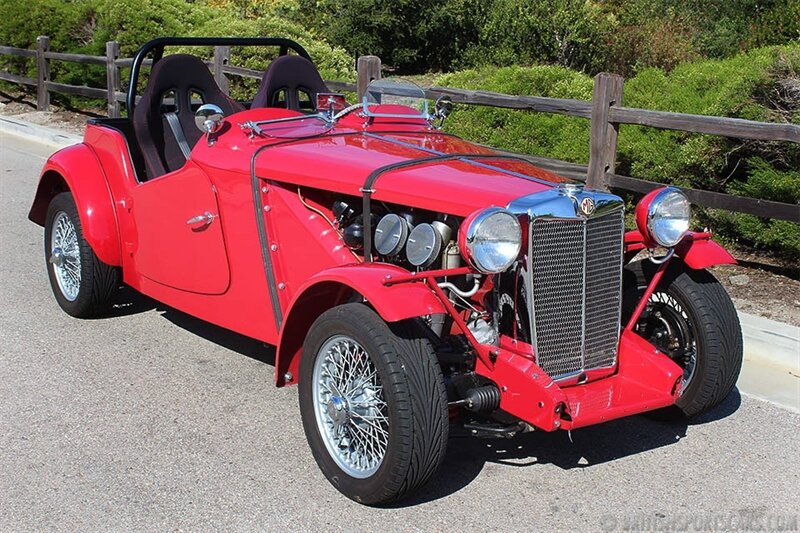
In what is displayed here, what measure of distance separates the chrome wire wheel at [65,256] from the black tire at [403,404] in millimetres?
2843

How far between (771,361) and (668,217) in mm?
1802

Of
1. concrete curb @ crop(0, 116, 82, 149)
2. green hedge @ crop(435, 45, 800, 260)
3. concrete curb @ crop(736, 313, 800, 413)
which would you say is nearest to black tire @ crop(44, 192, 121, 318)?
concrete curb @ crop(736, 313, 800, 413)

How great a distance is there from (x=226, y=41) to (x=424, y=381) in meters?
3.41

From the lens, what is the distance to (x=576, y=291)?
13.7 feet

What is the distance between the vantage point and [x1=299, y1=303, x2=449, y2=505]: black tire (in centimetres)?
370

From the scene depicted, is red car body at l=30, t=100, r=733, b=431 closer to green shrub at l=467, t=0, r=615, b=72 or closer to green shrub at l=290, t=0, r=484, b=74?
green shrub at l=467, t=0, r=615, b=72

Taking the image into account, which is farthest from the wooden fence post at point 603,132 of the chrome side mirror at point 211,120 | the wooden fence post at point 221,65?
the wooden fence post at point 221,65

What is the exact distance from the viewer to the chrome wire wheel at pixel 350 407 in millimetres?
3947

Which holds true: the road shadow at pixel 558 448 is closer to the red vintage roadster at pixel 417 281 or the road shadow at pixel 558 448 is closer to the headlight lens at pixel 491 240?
the red vintage roadster at pixel 417 281

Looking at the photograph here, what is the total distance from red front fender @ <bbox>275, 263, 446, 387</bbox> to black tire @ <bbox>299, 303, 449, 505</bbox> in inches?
4.9

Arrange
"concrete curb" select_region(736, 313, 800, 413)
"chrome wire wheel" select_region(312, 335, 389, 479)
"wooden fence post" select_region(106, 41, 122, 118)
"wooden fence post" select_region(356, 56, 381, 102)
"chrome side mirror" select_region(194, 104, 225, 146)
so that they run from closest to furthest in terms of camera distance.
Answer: "chrome wire wheel" select_region(312, 335, 389, 479), "chrome side mirror" select_region(194, 104, 225, 146), "concrete curb" select_region(736, 313, 800, 413), "wooden fence post" select_region(356, 56, 381, 102), "wooden fence post" select_region(106, 41, 122, 118)

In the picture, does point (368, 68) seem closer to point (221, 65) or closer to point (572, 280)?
point (221, 65)

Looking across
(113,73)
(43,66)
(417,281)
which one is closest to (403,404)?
(417,281)

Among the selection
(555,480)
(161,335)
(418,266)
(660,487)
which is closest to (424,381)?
(418,266)
